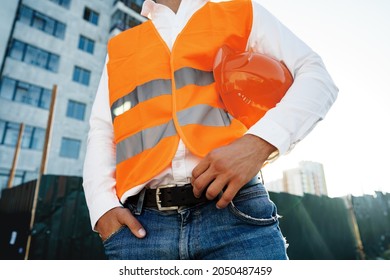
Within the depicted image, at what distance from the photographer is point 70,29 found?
1938 centimetres

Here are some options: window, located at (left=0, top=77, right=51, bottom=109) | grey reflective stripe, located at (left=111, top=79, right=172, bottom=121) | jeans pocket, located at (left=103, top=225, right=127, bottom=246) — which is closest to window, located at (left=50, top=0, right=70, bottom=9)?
window, located at (left=0, top=77, right=51, bottom=109)

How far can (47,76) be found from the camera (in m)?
18.0

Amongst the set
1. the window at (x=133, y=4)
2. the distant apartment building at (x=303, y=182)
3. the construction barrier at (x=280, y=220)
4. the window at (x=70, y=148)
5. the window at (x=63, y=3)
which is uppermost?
the window at (x=133, y=4)

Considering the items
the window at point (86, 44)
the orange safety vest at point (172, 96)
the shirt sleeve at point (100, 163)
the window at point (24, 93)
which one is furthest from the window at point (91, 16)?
the orange safety vest at point (172, 96)

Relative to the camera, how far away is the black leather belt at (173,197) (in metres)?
1.10

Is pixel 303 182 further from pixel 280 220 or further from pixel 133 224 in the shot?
pixel 133 224

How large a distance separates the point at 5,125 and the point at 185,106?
1870 centimetres

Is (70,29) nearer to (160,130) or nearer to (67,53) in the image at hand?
(67,53)

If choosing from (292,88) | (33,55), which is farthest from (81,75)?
(292,88)

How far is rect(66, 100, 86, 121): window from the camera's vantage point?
18031 mm

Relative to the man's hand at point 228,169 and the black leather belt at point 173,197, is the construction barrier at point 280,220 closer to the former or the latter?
the black leather belt at point 173,197

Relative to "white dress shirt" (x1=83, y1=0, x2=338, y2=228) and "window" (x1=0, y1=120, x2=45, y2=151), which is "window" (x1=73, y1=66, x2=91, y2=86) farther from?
"white dress shirt" (x1=83, y1=0, x2=338, y2=228)

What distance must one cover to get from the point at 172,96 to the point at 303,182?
8.84m
